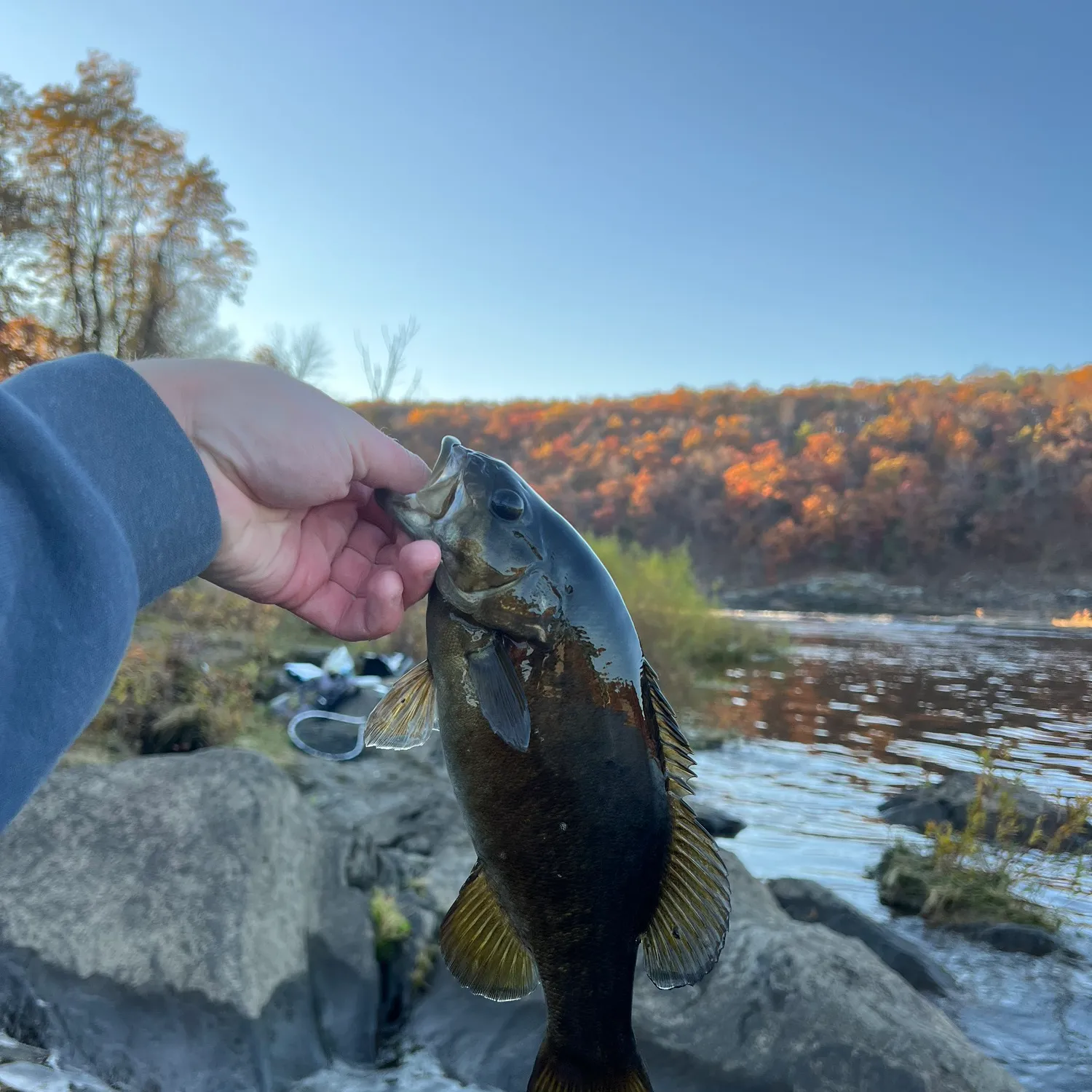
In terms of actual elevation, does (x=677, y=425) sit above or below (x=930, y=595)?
above

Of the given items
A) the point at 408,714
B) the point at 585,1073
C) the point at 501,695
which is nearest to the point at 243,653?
the point at 408,714

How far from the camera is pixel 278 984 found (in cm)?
396

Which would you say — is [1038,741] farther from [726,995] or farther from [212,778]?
[212,778]

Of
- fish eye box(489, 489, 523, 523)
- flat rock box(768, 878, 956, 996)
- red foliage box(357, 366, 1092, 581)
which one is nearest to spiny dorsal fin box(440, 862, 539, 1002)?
fish eye box(489, 489, 523, 523)

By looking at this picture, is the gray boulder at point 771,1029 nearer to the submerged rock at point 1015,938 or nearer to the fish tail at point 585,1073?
the fish tail at point 585,1073

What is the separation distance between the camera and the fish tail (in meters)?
2.02

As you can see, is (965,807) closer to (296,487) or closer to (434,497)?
(434,497)

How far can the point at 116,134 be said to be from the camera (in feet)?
67.9

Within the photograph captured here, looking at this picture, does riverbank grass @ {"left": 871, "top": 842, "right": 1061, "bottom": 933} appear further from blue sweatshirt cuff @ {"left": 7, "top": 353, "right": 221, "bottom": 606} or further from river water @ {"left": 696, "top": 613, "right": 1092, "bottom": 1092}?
blue sweatshirt cuff @ {"left": 7, "top": 353, "right": 221, "bottom": 606}

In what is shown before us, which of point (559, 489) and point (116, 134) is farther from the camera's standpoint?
point (559, 489)

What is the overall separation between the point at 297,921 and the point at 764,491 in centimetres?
5436

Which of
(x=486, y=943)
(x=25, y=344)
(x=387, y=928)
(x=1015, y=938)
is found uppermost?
(x=25, y=344)

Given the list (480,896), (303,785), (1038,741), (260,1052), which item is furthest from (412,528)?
(1038,741)

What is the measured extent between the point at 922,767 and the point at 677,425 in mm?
57242
